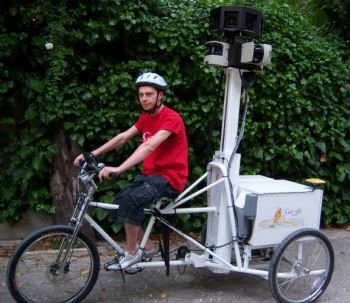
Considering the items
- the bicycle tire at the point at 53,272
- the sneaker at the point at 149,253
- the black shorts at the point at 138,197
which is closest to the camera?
the bicycle tire at the point at 53,272

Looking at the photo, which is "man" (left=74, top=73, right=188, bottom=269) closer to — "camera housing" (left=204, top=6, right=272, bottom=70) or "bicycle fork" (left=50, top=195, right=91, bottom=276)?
"bicycle fork" (left=50, top=195, right=91, bottom=276)

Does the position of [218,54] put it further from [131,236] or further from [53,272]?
[53,272]

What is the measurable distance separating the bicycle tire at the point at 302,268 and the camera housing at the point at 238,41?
4.63ft

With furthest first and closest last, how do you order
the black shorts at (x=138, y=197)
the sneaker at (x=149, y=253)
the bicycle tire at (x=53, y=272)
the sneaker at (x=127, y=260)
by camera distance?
the sneaker at (x=149, y=253) < the sneaker at (x=127, y=260) < the black shorts at (x=138, y=197) < the bicycle tire at (x=53, y=272)

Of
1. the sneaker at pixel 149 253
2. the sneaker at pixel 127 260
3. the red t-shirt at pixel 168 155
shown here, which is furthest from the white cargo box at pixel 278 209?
the sneaker at pixel 127 260

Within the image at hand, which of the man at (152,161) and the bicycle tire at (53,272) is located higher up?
the man at (152,161)

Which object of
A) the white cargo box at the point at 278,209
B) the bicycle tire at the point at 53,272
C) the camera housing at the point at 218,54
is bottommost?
the bicycle tire at the point at 53,272

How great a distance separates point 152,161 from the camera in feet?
13.0

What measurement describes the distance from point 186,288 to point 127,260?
72 cm

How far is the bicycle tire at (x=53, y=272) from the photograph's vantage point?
3631 mm

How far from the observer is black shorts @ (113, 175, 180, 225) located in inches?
147

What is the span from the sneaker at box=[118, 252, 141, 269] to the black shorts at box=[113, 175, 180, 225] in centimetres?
31

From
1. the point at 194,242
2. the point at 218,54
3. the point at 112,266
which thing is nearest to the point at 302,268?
the point at 194,242

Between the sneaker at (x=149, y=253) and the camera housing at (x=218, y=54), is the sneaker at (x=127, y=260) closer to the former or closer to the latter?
the sneaker at (x=149, y=253)
